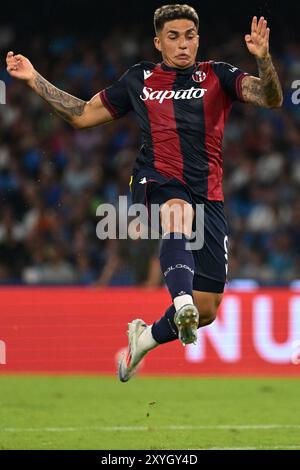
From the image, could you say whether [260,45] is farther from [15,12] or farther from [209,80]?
[15,12]

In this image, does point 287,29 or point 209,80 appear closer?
point 209,80

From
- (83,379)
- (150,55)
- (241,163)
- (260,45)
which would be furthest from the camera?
(150,55)

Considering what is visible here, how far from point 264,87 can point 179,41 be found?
0.70 m

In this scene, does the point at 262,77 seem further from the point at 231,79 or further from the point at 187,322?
the point at 187,322

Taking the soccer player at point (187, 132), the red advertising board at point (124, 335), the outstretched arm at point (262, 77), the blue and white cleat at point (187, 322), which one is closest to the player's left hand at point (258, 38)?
the outstretched arm at point (262, 77)

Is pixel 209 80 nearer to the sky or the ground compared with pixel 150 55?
nearer to the ground

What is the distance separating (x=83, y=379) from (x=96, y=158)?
19.4 feet

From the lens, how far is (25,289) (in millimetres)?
13680

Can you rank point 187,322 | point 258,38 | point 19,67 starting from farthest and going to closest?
point 19,67 → point 258,38 → point 187,322

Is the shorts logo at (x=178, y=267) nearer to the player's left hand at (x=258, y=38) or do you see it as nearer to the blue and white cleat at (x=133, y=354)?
the blue and white cleat at (x=133, y=354)

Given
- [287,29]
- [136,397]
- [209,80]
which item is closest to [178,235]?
[209,80]

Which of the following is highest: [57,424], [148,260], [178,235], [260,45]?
[148,260]
